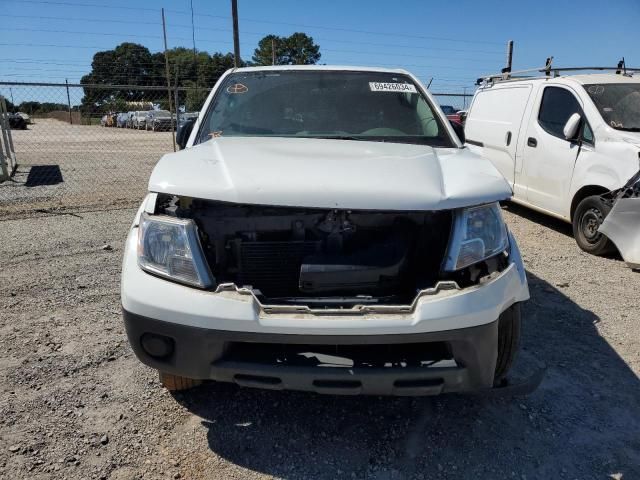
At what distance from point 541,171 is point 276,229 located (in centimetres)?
485

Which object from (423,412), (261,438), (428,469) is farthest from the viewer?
(423,412)

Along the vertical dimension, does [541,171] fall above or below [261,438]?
above

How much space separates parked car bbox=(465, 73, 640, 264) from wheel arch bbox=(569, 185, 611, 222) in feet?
0.03

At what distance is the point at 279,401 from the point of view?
259 centimetres

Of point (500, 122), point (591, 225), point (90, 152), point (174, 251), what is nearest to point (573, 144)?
point (591, 225)

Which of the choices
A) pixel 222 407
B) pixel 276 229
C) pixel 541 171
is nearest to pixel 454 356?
pixel 276 229

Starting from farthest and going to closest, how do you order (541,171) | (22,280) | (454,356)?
1. (541,171)
2. (22,280)
3. (454,356)

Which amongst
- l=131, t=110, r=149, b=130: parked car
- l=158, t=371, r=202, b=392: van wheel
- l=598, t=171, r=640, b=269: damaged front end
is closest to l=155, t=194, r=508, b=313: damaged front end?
l=158, t=371, r=202, b=392: van wheel

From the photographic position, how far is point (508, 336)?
7.27ft

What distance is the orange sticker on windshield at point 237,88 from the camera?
3583 millimetres

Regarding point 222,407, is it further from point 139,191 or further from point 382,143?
point 139,191

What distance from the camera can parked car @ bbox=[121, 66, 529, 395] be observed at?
189 centimetres

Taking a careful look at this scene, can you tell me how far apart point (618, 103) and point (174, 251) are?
5.34 meters

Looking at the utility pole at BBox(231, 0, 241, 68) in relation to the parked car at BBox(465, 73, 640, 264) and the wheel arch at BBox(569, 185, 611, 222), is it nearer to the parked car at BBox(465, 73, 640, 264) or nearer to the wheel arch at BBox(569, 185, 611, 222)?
the parked car at BBox(465, 73, 640, 264)
